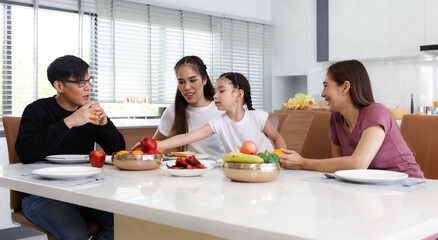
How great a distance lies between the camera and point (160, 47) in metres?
5.46

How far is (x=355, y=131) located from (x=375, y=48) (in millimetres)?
4205

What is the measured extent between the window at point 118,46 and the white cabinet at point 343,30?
0.99 meters

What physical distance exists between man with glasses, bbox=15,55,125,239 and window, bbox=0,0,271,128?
2196 mm

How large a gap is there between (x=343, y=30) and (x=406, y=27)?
0.82m

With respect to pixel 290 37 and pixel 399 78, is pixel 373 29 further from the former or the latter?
Answer: pixel 290 37

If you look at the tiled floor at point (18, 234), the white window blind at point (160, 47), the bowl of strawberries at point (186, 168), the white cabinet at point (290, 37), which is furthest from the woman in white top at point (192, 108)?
the white cabinet at point (290, 37)

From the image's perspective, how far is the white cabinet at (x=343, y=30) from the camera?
237 inches

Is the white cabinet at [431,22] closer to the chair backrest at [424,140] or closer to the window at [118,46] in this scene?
the window at [118,46]

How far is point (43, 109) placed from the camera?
223 cm

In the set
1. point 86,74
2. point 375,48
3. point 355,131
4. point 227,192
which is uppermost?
point 375,48

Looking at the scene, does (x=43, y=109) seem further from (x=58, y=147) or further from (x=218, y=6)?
(x=218, y=6)

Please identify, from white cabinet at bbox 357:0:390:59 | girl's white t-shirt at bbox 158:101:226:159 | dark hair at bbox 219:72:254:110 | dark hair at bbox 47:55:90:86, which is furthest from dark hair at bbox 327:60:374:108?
white cabinet at bbox 357:0:390:59

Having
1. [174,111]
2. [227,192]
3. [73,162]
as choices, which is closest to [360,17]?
[174,111]

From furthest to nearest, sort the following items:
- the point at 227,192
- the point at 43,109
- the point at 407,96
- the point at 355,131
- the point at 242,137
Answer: the point at 407,96 < the point at 242,137 < the point at 43,109 < the point at 355,131 < the point at 227,192
